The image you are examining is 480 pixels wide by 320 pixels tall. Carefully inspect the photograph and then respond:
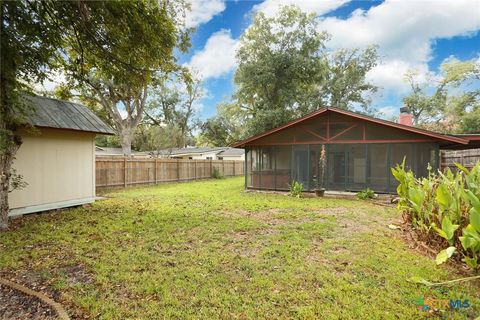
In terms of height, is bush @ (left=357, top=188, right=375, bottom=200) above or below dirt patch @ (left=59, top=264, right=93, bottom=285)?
above

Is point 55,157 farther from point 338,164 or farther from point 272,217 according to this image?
point 338,164

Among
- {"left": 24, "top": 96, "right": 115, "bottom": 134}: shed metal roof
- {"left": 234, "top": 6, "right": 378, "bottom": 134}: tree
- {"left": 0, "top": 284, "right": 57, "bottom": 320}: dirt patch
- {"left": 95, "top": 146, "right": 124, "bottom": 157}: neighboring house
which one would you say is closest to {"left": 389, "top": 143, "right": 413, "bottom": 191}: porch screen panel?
{"left": 234, "top": 6, "right": 378, "bottom": 134}: tree

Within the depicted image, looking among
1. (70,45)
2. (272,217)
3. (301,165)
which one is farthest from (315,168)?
(70,45)

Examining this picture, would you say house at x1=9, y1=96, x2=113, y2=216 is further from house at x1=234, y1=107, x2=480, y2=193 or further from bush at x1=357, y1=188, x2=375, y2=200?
bush at x1=357, y1=188, x2=375, y2=200

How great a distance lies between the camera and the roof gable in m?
9.24

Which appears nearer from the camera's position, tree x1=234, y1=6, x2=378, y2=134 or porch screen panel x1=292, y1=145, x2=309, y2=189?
porch screen panel x1=292, y1=145, x2=309, y2=189

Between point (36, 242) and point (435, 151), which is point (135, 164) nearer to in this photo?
point (36, 242)

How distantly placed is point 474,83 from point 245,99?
842 inches

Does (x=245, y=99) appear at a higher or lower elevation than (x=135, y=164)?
higher

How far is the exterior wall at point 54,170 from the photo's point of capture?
20.1ft

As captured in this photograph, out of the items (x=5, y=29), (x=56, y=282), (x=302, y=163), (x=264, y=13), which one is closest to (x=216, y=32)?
(x=302, y=163)

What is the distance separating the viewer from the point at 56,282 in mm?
3074

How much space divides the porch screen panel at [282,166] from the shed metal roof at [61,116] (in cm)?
687

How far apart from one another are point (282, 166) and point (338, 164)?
2.35 m
